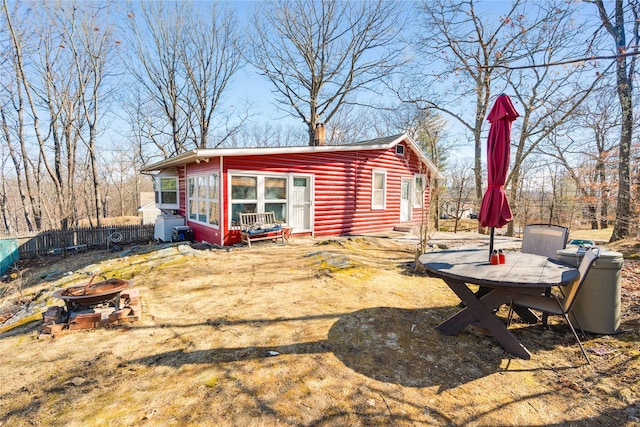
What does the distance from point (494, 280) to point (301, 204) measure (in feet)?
22.8

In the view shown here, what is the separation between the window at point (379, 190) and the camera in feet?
36.4

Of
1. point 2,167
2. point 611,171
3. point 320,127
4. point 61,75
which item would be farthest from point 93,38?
point 611,171

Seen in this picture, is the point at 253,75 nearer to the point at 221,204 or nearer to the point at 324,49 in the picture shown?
the point at 324,49

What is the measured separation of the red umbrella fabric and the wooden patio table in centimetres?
51

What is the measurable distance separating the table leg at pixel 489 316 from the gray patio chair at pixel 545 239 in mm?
1722

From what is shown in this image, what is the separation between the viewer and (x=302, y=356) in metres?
2.96

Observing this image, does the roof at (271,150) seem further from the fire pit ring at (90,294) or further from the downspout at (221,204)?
the fire pit ring at (90,294)

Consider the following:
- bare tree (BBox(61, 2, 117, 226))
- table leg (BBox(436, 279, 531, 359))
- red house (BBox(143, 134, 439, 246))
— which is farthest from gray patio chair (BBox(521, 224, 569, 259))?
bare tree (BBox(61, 2, 117, 226))

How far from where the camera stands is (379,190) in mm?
11305

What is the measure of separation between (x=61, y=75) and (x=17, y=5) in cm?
302

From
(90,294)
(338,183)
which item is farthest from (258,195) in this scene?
(90,294)

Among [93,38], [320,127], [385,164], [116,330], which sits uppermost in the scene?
[93,38]

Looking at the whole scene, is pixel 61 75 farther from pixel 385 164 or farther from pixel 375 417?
pixel 375 417

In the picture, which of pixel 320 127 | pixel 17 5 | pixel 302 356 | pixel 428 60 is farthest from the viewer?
pixel 428 60
